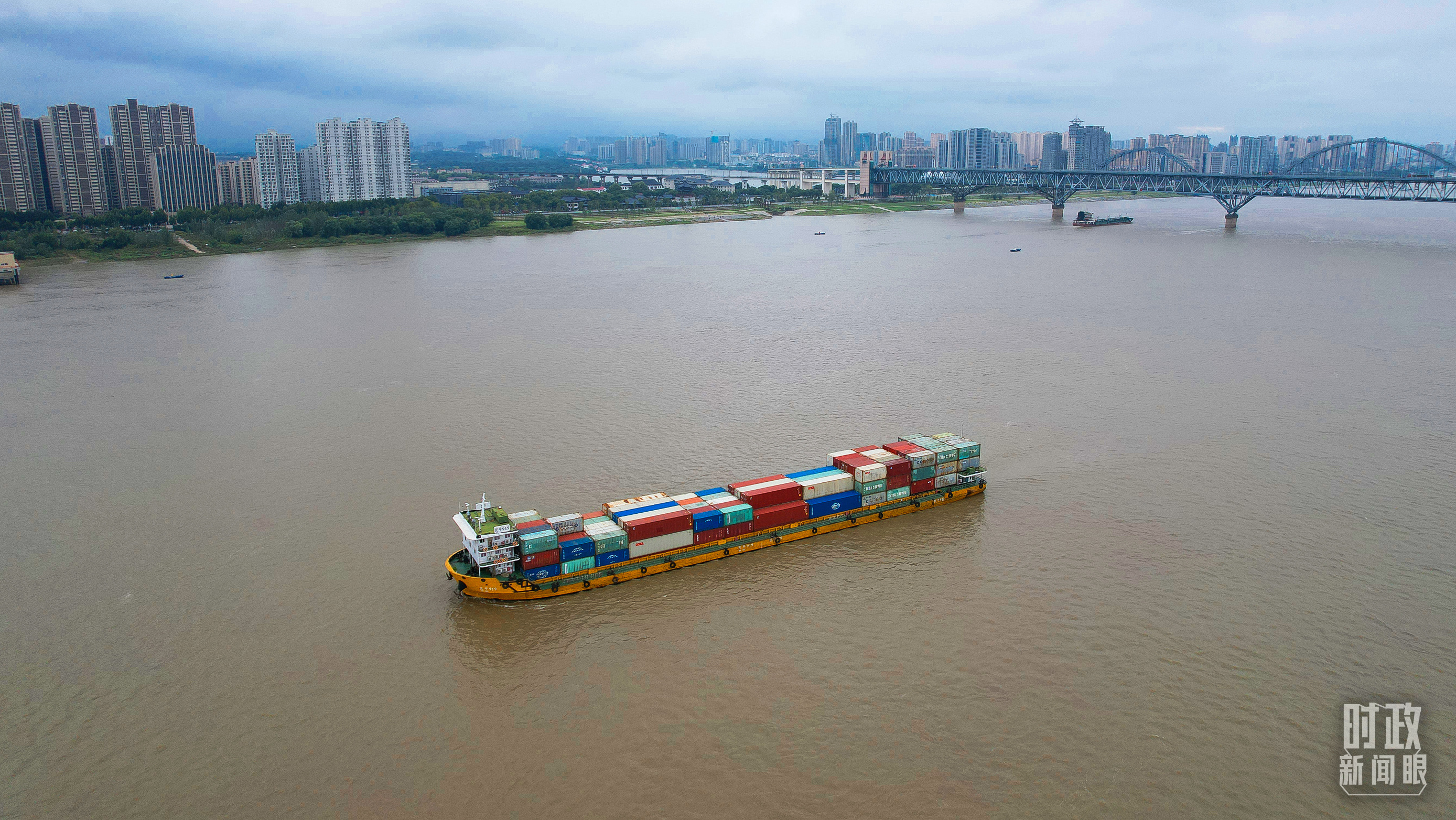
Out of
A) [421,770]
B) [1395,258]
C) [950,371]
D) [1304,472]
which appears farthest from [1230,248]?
[421,770]

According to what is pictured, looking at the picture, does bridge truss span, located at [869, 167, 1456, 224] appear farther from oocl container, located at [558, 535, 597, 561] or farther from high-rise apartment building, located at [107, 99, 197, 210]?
high-rise apartment building, located at [107, 99, 197, 210]

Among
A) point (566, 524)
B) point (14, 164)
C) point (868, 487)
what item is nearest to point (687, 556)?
point (566, 524)

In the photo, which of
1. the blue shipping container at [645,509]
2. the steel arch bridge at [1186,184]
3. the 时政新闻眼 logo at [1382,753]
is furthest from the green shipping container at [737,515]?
the steel arch bridge at [1186,184]

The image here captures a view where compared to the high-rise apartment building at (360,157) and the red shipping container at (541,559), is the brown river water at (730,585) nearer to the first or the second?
the red shipping container at (541,559)

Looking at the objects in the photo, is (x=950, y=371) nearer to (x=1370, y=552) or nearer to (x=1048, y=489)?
(x=1048, y=489)

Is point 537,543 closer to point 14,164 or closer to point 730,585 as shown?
point 730,585

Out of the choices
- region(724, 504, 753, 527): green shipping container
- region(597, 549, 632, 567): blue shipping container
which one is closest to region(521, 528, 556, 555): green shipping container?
region(597, 549, 632, 567): blue shipping container
